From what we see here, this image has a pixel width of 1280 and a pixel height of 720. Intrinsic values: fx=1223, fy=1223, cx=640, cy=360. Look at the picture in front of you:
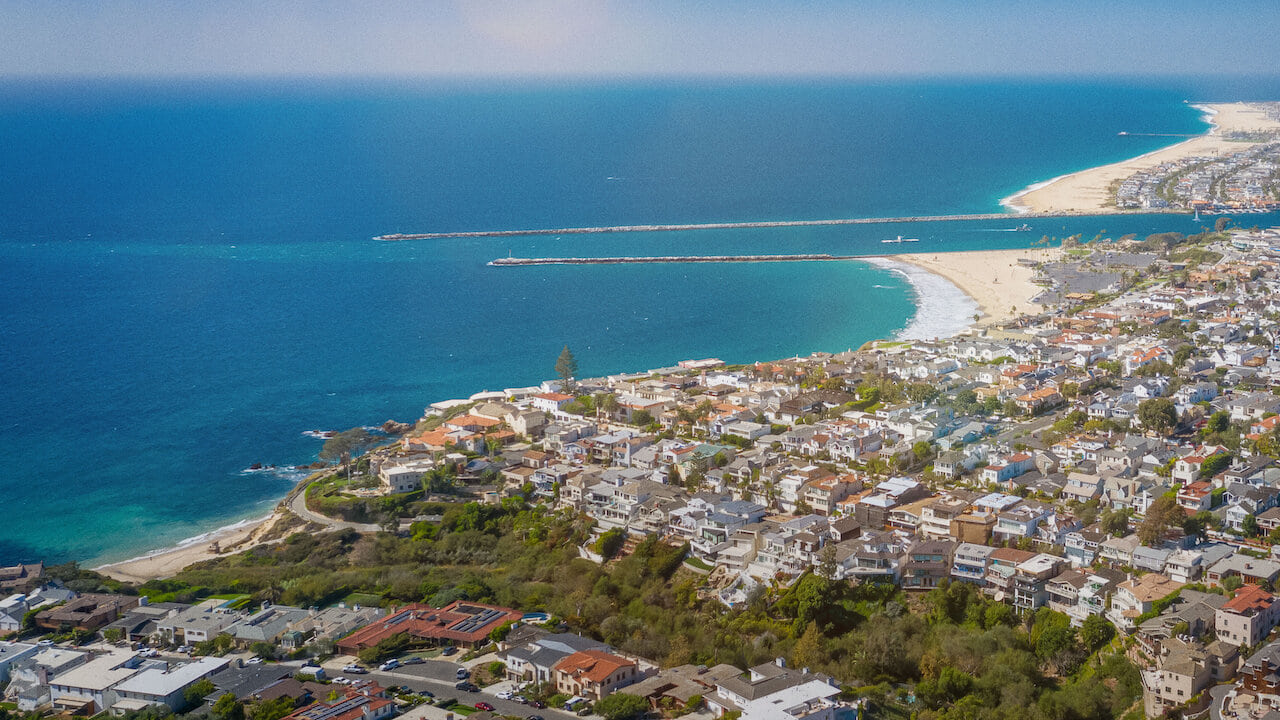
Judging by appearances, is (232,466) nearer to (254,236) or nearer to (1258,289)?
(1258,289)

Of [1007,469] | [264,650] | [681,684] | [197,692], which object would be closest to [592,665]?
[681,684]

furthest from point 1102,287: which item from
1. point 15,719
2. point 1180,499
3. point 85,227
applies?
point 85,227

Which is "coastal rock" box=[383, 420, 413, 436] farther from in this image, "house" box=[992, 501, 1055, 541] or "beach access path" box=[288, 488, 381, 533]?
"house" box=[992, 501, 1055, 541]

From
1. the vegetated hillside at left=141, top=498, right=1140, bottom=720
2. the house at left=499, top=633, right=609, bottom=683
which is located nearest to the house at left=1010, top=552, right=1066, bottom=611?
the vegetated hillside at left=141, top=498, right=1140, bottom=720

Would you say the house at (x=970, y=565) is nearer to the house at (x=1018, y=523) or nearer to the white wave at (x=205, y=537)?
the house at (x=1018, y=523)

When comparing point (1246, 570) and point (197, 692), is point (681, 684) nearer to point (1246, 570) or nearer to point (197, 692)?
point (197, 692)
